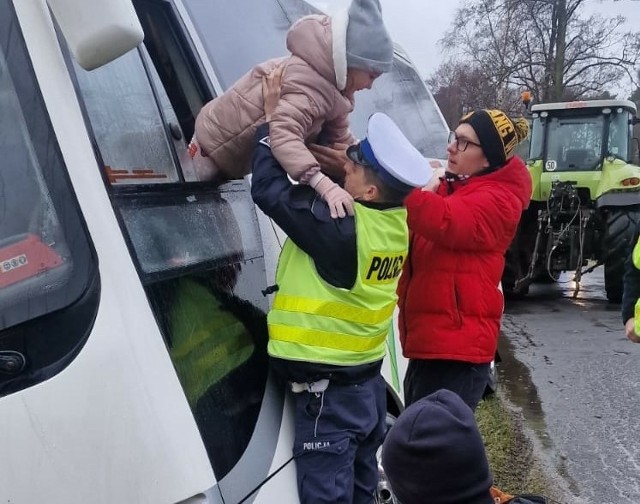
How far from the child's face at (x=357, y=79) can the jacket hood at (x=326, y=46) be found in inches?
1.5

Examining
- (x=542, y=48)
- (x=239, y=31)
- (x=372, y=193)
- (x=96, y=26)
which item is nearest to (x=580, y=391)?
(x=239, y=31)

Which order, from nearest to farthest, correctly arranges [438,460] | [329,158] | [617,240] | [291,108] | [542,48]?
[438,460], [291,108], [329,158], [617,240], [542,48]

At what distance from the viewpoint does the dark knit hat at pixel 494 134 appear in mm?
2582

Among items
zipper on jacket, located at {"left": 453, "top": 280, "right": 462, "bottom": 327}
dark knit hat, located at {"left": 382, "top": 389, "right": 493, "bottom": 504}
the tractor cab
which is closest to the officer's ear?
dark knit hat, located at {"left": 382, "top": 389, "right": 493, "bottom": 504}

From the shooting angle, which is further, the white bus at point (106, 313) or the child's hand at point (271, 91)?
the child's hand at point (271, 91)

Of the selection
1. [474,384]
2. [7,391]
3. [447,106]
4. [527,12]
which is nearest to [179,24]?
[7,391]

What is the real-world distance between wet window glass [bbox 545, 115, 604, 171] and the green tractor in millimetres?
13

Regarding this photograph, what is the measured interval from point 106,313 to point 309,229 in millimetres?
590

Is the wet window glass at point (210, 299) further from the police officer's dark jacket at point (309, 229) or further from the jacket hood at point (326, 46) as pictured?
the jacket hood at point (326, 46)

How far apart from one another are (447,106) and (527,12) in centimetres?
662

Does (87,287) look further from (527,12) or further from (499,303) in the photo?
(527,12)

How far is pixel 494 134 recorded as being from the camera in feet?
8.48

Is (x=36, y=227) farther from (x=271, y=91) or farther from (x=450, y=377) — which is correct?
(x=450, y=377)

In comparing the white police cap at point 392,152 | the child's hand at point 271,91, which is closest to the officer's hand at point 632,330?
the white police cap at point 392,152
